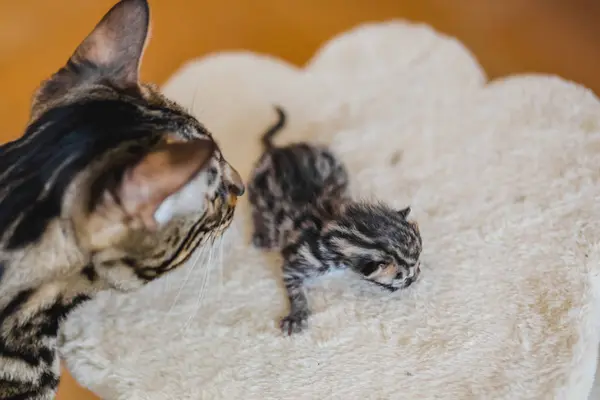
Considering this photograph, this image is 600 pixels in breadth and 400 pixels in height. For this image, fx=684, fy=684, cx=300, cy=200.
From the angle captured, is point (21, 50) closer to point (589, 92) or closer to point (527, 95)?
point (527, 95)

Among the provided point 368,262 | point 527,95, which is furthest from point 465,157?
point 368,262

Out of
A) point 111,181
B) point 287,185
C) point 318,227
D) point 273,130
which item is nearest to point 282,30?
point 273,130

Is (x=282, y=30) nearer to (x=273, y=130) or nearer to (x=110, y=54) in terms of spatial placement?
(x=273, y=130)

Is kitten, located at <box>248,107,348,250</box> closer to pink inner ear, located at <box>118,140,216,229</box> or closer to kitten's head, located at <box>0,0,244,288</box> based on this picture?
kitten's head, located at <box>0,0,244,288</box>

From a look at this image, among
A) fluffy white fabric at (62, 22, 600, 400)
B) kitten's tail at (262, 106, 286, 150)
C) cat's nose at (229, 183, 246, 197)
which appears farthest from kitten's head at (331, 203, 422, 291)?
kitten's tail at (262, 106, 286, 150)

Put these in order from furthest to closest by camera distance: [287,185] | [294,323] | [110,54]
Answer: [287,185] < [294,323] < [110,54]
